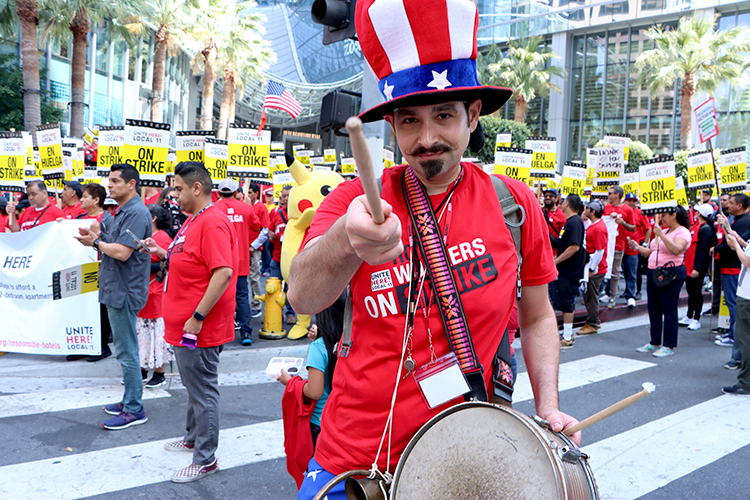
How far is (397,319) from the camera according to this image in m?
1.55

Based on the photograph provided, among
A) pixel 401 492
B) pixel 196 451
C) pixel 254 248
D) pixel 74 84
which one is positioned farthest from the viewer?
pixel 74 84

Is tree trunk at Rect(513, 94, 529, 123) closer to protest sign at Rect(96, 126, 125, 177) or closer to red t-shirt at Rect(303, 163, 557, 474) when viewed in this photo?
protest sign at Rect(96, 126, 125, 177)

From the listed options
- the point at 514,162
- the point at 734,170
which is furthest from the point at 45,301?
the point at 734,170

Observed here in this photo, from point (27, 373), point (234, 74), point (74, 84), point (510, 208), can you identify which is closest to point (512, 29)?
point (234, 74)

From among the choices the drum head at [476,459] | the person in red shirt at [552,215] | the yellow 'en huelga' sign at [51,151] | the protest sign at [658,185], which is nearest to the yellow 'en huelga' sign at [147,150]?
the yellow 'en huelga' sign at [51,151]

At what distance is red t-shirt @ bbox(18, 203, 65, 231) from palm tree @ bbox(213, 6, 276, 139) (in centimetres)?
2232

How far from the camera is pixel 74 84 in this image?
21.1 metres

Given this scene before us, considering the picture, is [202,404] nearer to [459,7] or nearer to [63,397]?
[63,397]

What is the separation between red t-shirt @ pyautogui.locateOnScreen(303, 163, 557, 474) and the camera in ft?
5.13

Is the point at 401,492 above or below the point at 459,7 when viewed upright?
below

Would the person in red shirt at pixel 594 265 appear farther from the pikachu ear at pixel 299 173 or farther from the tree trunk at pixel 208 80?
the tree trunk at pixel 208 80

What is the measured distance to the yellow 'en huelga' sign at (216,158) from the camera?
28.8 ft

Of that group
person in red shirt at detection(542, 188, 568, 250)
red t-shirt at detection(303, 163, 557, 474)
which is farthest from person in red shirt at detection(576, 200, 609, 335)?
red t-shirt at detection(303, 163, 557, 474)

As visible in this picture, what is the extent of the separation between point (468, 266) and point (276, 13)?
6002 cm
